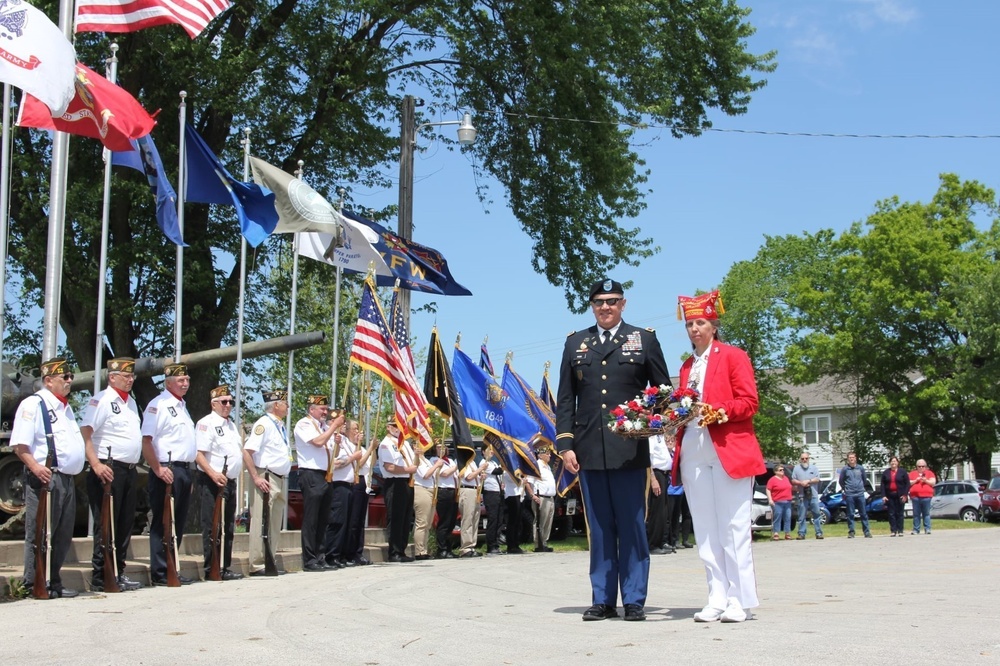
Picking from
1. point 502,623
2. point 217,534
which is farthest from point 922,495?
point 502,623

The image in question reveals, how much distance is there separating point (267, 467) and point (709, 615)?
6.95 meters

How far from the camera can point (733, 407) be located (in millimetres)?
7027

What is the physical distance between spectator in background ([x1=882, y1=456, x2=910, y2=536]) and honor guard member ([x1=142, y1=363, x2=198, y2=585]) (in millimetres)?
18166

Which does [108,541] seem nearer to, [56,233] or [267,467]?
[267,467]

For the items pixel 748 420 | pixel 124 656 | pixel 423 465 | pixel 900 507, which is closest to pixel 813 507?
pixel 900 507

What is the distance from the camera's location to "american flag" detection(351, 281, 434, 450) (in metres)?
15.0

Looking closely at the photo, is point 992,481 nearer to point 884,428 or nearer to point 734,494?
point 884,428

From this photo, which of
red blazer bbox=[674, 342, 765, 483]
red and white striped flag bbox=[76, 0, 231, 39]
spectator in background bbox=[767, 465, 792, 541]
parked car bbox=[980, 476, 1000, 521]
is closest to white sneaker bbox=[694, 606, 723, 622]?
red blazer bbox=[674, 342, 765, 483]

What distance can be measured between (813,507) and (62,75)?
17913 mm

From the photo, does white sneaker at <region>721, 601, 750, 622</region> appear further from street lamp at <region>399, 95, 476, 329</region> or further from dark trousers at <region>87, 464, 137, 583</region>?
street lamp at <region>399, 95, 476, 329</region>

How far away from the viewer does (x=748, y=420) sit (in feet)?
23.4

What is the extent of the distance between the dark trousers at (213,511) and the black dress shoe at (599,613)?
556cm

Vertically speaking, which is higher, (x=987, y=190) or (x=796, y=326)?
(x=987, y=190)

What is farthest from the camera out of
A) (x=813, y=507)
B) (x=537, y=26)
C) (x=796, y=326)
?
(x=796, y=326)
